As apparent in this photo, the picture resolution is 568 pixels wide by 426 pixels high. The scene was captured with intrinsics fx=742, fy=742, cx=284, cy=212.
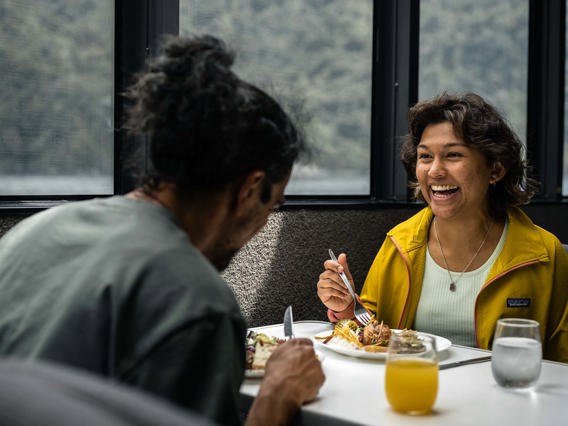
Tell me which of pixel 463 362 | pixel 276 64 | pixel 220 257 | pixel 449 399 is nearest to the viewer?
pixel 220 257

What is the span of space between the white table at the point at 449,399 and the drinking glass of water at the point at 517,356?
2cm

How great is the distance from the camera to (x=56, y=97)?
1.96m

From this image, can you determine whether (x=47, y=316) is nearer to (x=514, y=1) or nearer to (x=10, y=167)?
(x=10, y=167)

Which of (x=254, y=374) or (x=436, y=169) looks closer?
(x=254, y=374)

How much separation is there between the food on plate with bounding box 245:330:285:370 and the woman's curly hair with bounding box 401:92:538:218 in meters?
0.95

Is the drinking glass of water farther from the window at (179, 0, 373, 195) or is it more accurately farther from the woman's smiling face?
the window at (179, 0, 373, 195)

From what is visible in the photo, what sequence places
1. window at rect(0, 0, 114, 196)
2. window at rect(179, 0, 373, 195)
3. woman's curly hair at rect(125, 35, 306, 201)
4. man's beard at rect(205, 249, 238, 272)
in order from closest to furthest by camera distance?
woman's curly hair at rect(125, 35, 306, 201) < man's beard at rect(205, 249, 238, 272) < window at rect(0, 0, 114, 196) < window at rect(179, 0, 373, 195)

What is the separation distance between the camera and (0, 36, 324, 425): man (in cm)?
82

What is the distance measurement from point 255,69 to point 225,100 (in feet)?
4.74

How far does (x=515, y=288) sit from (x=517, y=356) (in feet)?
2.24

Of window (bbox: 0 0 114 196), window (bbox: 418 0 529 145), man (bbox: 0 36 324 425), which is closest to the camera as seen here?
man (bbox: 0 36 324 425)

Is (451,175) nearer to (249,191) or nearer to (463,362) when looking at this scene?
(463,362)

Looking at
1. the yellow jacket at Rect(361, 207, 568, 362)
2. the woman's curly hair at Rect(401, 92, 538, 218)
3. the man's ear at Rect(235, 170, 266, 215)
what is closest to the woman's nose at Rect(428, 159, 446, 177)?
the woman's curly hair at Rect(401, 92, 538, 218)

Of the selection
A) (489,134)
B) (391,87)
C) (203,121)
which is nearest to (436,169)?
(489,134)
